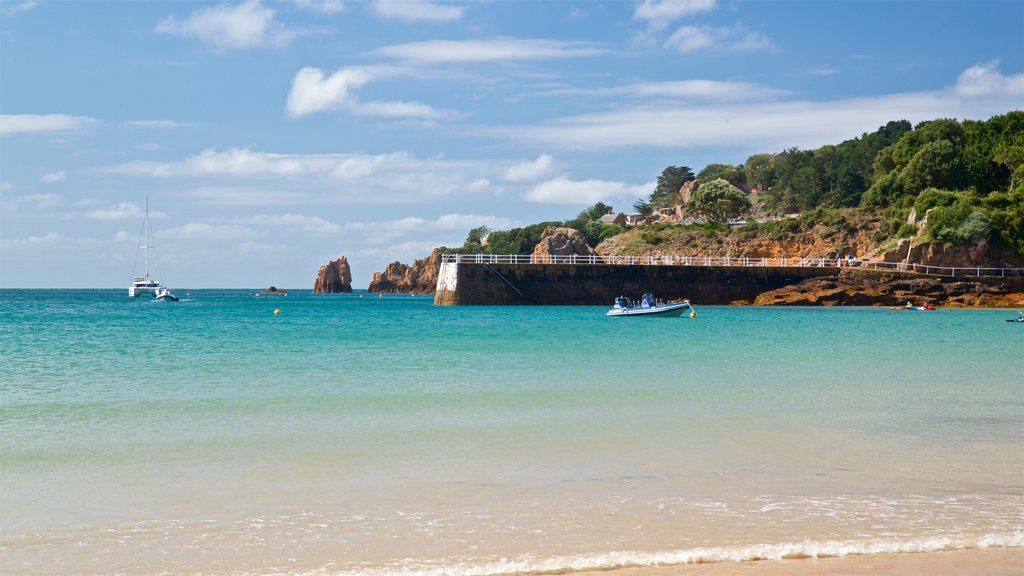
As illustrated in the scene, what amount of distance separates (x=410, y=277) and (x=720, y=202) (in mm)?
87372

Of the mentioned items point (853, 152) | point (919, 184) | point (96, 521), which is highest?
point (853, 152)

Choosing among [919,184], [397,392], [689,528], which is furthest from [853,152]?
[689,528]

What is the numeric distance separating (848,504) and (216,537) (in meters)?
5.71

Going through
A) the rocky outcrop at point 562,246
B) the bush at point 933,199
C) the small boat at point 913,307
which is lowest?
the small boat at point 913,307

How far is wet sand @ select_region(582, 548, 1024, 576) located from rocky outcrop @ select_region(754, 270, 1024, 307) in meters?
62.4

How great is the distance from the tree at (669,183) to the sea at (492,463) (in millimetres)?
160265

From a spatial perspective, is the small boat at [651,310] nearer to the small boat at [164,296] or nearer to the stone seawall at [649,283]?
the stone seawall at [649,283]

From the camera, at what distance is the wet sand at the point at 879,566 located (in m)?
6.75

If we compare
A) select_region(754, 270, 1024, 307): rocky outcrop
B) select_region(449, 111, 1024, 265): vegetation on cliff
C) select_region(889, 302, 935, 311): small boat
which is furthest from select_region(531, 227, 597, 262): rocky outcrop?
select_region(889, 302, 935, 311): small boat

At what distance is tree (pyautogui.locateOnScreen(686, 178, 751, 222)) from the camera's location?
108188mm

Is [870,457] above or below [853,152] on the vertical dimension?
below

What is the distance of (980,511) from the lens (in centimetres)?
853

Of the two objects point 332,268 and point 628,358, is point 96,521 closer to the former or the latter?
point 628,358

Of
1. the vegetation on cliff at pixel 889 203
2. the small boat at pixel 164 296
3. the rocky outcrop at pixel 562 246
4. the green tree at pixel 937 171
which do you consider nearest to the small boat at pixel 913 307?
the vegetation on cliff at pixel 889 203
